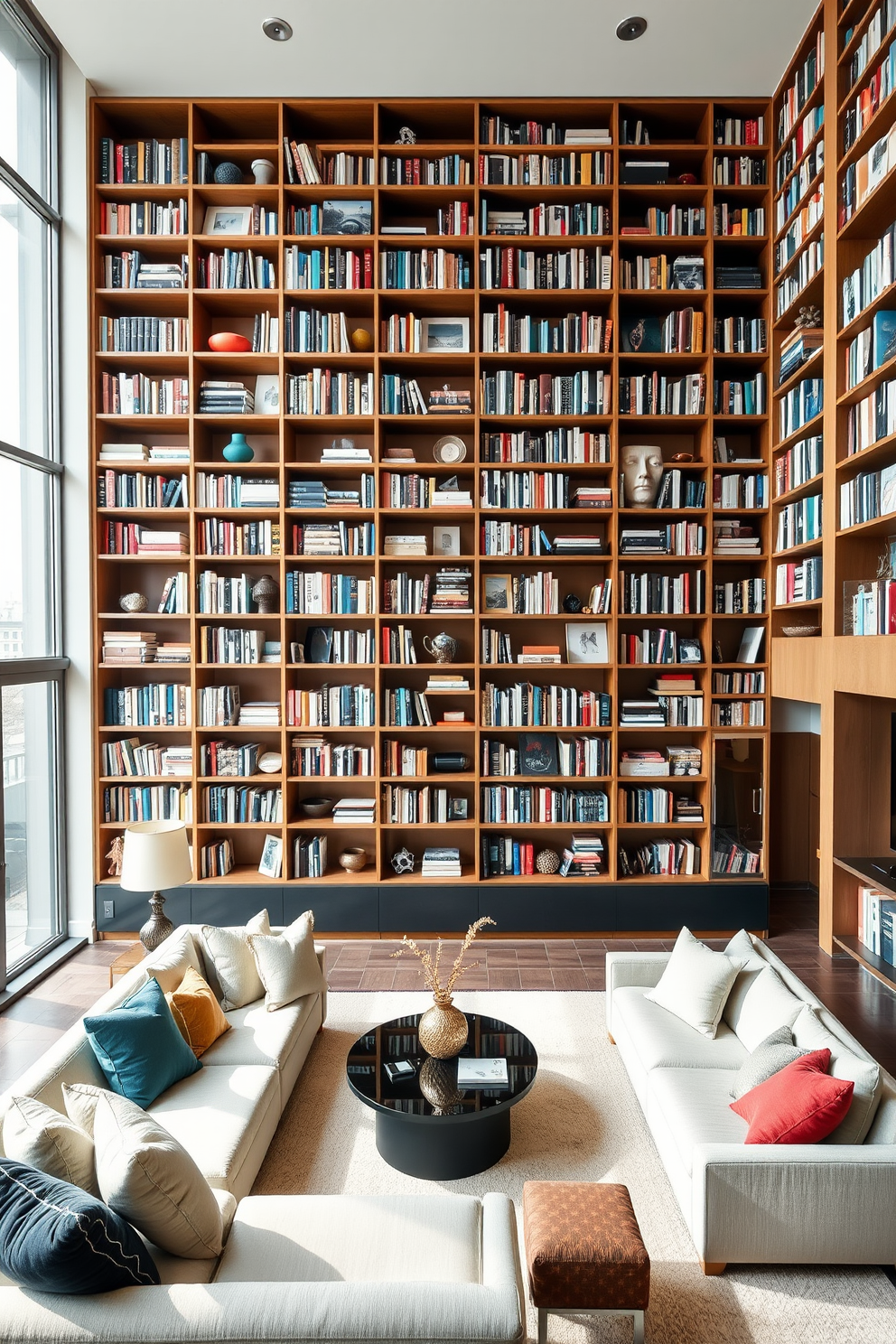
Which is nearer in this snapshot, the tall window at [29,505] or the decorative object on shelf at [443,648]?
the tall window at [29,505]

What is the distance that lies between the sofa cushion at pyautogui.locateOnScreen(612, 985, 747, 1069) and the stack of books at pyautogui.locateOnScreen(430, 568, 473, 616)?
244 cm

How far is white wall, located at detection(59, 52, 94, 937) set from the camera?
15.3 feet

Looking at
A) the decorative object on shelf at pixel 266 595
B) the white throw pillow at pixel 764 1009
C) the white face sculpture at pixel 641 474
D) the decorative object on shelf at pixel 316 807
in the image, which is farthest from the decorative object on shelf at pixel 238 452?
the white throw pillow at pixel 764 1009

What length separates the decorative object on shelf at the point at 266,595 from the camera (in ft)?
15.9

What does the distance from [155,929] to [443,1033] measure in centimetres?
158

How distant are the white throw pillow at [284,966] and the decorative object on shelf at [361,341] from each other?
3339 mm

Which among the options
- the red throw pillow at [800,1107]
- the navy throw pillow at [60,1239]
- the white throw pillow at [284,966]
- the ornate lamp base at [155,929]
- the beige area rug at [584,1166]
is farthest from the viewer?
the ornate lamp base at [155,929]

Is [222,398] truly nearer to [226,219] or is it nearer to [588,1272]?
[226,219]

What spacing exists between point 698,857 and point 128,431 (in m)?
4.46

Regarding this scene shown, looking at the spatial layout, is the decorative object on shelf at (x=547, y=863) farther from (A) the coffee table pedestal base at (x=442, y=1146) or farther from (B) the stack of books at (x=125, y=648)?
(B) the stack of books at (x=125, y=648)

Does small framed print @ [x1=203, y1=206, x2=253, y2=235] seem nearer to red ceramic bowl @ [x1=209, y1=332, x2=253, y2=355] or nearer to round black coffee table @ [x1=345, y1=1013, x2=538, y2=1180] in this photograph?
red ceramic bowl @ [x1=209, y1=332, x2=253, y2=355]

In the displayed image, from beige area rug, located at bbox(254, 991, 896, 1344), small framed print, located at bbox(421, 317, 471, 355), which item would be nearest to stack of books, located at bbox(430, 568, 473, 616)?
small framed print, located at bbox(421, 317, 471, 355)

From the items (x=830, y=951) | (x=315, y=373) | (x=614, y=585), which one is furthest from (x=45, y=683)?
(x=830, y=951)

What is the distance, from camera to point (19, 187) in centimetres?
430
